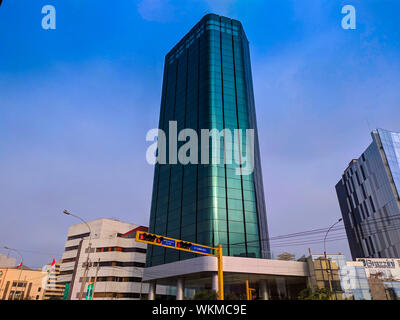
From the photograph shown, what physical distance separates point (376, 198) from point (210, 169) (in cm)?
7357

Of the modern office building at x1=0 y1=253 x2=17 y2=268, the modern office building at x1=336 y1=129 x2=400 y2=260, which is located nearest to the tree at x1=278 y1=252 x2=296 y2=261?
the modern office building at x1=336 y1=129 x2=400 y2=260

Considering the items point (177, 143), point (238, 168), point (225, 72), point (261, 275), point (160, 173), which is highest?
point (225, 72)

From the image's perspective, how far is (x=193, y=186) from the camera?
168 feet

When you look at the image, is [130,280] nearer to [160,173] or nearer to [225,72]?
[160,173]

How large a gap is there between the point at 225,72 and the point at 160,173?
26.9 metres

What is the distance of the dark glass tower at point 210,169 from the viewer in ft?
153

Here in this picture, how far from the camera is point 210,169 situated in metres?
50.0

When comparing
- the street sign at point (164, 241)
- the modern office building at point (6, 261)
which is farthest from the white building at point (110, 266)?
the modern office building at point (6, 261)

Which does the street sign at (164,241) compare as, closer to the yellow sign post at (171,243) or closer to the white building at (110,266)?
the yellow sign post at (171,243)

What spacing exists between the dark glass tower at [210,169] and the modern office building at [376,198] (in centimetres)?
5283

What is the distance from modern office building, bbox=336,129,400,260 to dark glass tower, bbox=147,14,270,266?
52.8m

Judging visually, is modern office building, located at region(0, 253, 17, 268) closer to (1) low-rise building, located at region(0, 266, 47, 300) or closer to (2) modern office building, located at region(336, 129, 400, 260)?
(1) low-rise building, located at region(0, 266, 47, 300)

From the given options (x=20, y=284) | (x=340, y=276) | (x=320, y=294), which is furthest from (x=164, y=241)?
(x=20, y=284)
